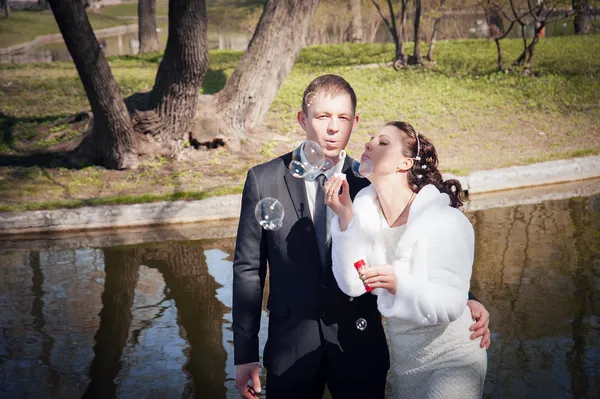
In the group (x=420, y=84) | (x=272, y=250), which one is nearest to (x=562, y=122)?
(x=420, y=84)

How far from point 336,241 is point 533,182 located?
28.6 ft

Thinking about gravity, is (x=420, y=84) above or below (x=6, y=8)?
below

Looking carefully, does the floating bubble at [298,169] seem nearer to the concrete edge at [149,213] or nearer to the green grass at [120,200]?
the concrete edge at [149,213]

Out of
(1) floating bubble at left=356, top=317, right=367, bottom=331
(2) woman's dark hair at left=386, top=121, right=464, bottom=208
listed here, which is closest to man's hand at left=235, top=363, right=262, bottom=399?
(1) floating bubble at left=356, top=317, right=367, bottom=331

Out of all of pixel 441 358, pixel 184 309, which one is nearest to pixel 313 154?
pixel 441 358

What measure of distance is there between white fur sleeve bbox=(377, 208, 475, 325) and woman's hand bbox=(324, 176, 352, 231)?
0.28 m

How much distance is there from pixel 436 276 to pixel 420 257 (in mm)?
101

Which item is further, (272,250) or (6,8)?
(6,8)

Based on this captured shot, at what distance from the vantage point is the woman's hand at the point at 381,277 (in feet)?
9.23

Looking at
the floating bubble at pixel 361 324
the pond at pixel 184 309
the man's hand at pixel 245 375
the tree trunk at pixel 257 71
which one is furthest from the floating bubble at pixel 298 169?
the tree trunk at pixel 257 71

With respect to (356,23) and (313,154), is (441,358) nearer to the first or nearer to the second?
(313,154)

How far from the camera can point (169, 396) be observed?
17.2 feet

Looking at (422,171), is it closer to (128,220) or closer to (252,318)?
(252,318)

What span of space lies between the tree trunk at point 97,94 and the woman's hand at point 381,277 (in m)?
9.12
